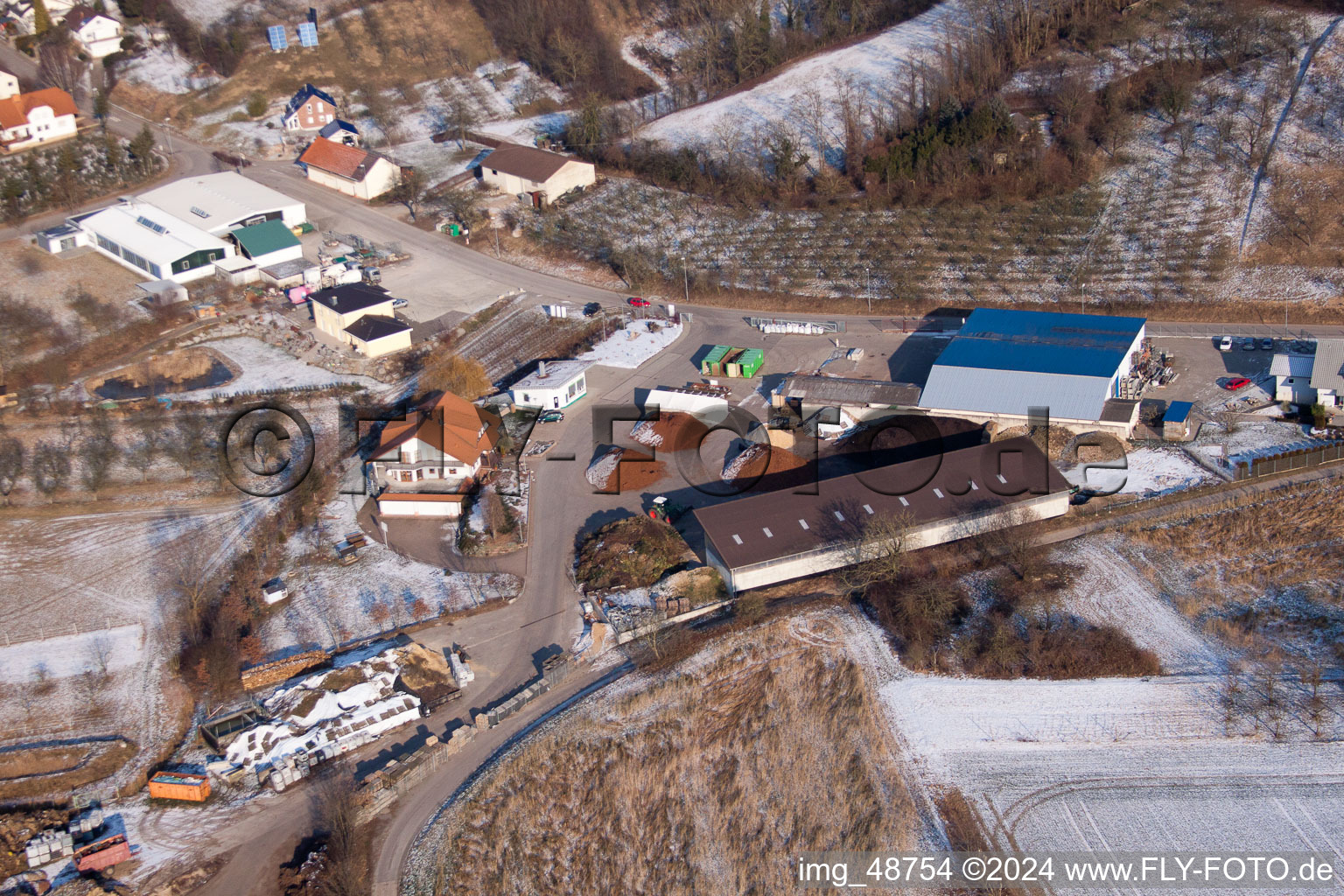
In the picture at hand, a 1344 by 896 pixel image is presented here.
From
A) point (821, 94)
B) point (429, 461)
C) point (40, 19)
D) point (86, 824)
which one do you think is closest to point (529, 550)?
point (429, 461)

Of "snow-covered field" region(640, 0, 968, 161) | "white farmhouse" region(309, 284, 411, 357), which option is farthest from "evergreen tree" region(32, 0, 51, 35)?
"snow-covered field" region(640, 0, 968, 161)

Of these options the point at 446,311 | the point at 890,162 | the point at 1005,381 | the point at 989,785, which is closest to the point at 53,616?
the point at 446,311

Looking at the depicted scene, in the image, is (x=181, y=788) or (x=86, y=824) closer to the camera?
(x=86, y=824)

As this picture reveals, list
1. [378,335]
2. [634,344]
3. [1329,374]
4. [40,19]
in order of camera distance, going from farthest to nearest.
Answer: [40,19] → [634,344] → [378,335] → [1329,374]

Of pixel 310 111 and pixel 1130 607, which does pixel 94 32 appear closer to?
pixel 310 111

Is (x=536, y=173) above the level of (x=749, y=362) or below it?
above

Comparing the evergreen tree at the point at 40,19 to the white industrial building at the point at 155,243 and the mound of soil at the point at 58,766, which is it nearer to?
the white industrial building at the point at 155,243

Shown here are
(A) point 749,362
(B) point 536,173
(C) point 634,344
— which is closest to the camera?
(A) point 749,362
